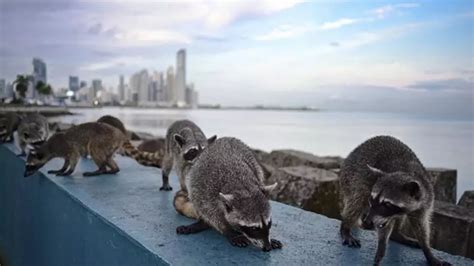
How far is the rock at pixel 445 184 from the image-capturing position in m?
4.98

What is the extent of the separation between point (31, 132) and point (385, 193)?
17.5ft

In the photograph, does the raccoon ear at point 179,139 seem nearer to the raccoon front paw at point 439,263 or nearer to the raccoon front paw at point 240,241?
the raccoon front paw at point 240,241

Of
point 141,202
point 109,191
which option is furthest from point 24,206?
point 141,202

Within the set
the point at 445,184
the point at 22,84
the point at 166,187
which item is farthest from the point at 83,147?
the point at 22,84

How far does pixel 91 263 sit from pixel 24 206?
2386 millimetres

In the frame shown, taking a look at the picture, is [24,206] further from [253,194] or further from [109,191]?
[253,194]

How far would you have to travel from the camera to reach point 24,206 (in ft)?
15.7

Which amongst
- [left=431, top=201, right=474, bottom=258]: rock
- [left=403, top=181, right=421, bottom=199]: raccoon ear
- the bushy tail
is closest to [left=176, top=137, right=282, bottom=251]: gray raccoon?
[left=403, top=181, right=421, bottom=199]: raccoon ear

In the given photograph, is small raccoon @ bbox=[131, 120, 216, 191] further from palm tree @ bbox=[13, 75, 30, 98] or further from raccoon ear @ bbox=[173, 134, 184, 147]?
palm tree @ bbox=[13, 75, 30, 98]

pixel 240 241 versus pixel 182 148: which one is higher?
pixel 182 148

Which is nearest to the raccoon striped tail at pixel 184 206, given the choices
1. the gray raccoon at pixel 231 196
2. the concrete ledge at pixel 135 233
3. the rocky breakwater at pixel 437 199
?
the concrete ledge at pixel 135 233

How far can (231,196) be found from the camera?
7.27 ft

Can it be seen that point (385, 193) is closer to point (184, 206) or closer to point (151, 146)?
point (184, 206)

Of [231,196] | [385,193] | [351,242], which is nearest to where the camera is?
[385,193]
